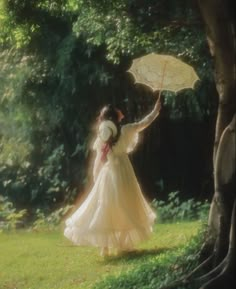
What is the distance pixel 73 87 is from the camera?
15242 millimetres

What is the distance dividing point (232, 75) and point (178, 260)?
1.69m

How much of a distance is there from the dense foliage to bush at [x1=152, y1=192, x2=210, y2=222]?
3.64 ft

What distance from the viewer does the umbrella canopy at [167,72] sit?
9.88m

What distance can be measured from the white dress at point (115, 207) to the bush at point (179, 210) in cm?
356

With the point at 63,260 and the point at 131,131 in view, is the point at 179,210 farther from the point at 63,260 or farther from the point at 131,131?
the point at 131,131

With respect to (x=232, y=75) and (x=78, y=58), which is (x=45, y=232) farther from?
(x=232, y=75)

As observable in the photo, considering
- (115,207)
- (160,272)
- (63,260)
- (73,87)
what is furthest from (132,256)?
(73,87)

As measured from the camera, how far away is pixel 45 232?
14180 mm

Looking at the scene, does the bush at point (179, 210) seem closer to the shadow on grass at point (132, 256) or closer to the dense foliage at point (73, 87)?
the dense foliage at point (73, 87)

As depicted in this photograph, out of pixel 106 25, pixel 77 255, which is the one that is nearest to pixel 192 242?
pixel 77 255

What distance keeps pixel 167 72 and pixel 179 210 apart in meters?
Answer: 4.98

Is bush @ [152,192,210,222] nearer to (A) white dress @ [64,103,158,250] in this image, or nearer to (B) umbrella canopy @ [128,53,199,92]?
(A) white dress @ [64,103,158,250]

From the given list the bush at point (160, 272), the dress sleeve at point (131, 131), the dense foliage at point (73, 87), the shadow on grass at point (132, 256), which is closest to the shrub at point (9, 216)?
the dense foliage at point (73, 87)

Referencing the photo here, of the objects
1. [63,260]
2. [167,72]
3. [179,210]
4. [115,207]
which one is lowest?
[63,260]
